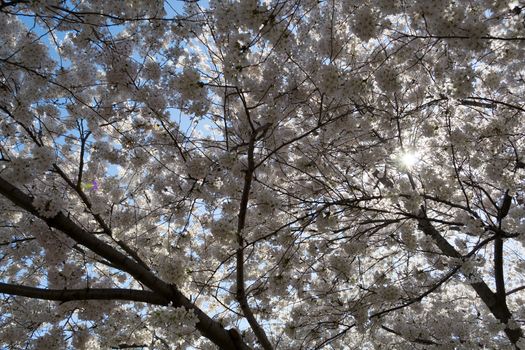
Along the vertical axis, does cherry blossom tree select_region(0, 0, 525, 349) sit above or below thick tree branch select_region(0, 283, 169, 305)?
above

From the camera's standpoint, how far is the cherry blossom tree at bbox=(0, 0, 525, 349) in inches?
136

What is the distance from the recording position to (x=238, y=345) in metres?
3.76

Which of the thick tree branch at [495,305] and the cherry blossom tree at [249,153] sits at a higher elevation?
the cherry blossom tree at [249,153]

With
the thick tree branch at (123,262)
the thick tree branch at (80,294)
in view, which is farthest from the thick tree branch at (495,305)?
the thick tree branch at (80,294)

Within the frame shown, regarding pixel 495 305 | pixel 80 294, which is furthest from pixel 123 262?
pixel 495 305

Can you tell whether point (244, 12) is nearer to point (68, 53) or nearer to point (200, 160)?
point (200, 160)

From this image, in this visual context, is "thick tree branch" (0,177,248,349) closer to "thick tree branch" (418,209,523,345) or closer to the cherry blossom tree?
the cherry blossom tree

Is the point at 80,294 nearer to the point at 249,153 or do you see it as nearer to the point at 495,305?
the point at 249,153

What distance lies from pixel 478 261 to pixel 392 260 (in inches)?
126

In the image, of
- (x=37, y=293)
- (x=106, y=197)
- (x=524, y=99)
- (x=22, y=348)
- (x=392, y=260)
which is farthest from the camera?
(x=392, y=260)

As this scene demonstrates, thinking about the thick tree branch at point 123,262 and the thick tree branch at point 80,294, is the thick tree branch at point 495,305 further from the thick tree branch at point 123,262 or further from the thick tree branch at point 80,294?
the thick tree branch at point 80,294

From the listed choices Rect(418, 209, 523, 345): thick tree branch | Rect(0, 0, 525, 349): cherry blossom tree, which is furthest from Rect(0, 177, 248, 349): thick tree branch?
Rect(418, 209, 523, 345): thick tree branch

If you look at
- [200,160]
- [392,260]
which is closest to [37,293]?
[200,160]

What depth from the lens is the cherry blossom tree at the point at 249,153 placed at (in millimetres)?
3449
